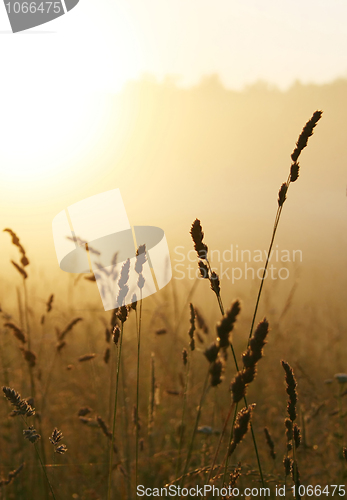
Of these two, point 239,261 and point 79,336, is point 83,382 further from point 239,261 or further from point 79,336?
point 239,261

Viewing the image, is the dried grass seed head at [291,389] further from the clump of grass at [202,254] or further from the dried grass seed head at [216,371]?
the dried grass seed head at [216,371]

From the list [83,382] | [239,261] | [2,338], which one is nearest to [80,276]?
[2,338]

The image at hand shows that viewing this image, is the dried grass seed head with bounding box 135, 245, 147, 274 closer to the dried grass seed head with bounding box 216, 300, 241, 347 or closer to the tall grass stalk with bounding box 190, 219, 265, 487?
the tall grass stalk with bounding box 190, 219, 265, 487

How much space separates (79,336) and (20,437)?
183cm

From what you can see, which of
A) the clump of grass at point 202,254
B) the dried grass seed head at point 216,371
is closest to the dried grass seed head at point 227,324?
the dried grass seed head at point 216,371

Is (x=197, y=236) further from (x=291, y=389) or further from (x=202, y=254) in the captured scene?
(x=291, y=389)

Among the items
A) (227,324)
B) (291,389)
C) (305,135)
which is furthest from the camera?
(305,135)

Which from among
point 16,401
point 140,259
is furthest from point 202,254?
point 16,401

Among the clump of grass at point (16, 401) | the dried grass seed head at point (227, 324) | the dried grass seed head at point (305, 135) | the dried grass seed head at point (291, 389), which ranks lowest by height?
the dried grass seed head at point (291, 389)

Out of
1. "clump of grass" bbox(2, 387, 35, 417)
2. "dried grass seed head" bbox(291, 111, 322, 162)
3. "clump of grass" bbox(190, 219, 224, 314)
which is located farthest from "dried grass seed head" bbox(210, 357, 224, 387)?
"dried grass seed head" bbox(291, 111, 322, 162)

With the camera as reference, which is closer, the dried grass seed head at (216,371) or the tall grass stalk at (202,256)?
the dried grass seed head at (216,371)

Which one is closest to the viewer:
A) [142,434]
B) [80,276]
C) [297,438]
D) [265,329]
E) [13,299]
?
[265,329]

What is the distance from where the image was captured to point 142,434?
7.59 feet

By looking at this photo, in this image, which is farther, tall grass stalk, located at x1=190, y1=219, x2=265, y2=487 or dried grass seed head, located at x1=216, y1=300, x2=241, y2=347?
tall grass stalk, located at x1=190, y1=219, x2=265, y2=487
